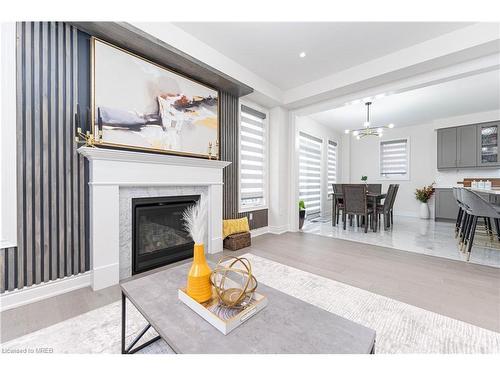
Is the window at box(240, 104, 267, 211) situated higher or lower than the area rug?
higher

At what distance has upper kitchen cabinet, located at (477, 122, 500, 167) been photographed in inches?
199

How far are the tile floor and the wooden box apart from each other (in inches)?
67.1

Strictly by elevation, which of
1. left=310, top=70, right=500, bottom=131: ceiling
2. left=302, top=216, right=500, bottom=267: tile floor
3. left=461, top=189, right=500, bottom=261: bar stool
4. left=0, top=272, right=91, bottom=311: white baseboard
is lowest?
left=302, top=216, right=500, bottom=267: tile floor

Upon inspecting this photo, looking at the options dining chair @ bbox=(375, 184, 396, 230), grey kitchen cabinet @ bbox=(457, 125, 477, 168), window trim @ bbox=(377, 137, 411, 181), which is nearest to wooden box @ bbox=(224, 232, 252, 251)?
dining chair @ bbox=(375, 184, 396, 230)

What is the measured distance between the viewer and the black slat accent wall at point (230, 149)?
3477mm

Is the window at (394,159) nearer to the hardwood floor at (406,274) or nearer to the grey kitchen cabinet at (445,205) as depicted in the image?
the grey kitchen cabinet at (445,205)

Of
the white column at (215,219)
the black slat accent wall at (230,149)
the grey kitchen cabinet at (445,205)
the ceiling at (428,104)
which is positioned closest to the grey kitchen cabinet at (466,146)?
the ceiling at (428,104)

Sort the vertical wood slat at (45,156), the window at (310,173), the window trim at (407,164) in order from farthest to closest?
the window trim at (407,164) < the window at (310,173) < the vertical wood slat at (45,156)

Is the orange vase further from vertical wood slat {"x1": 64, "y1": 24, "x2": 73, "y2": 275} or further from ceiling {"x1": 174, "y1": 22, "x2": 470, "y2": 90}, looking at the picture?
ceiling {"x1": 174, "y1": 22, "x2": 470, "y2": 90}

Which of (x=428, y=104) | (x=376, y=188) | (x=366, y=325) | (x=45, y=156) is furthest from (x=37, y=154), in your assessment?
(x=428, y=104)

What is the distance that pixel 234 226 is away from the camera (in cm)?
346

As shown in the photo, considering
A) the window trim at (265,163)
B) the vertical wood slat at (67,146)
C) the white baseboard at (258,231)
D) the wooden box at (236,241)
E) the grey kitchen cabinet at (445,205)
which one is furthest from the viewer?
the grey kitchen cabinet at (445,205)

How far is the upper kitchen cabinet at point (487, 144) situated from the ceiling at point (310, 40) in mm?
4375
